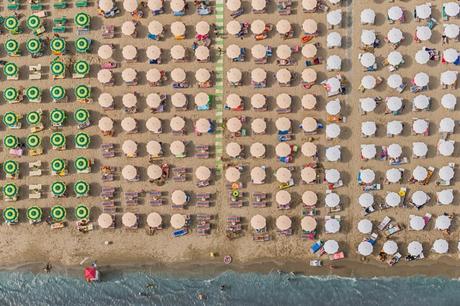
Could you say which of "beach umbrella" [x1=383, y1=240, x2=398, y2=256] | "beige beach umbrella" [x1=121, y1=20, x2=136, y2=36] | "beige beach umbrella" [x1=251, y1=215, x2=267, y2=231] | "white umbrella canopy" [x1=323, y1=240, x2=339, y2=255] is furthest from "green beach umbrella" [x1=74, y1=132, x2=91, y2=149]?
"beach umbrella" [x1=383, y1=240, x2=398, y2=256]

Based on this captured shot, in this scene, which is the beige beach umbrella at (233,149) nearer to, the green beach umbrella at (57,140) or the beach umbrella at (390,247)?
the green beach umbrella at (57,140)

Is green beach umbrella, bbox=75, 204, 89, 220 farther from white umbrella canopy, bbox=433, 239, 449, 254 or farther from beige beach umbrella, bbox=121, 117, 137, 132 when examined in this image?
white umbrella canopy, bbox=433, 239, 449, 254

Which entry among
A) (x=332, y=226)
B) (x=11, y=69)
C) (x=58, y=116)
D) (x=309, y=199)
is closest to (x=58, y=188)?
(x=58, y=116)

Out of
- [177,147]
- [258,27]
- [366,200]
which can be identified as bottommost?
[366,200]

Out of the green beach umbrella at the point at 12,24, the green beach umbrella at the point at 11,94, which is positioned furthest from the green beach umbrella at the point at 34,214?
the green beach umbrella at the point at 12,24

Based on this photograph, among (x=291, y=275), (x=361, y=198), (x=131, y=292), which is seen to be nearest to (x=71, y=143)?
(x=131, y=292)

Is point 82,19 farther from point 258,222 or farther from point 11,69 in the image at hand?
point 258,222

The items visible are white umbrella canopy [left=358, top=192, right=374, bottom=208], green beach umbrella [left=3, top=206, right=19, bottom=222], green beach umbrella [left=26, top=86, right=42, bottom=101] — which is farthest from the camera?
green beach umbrella [left=26, top=86, right=42, bottom=101]
